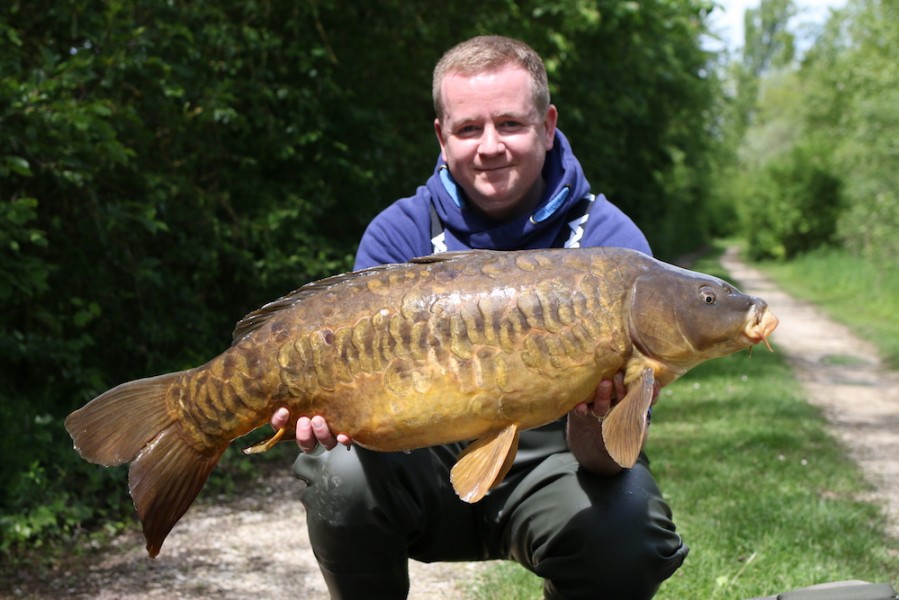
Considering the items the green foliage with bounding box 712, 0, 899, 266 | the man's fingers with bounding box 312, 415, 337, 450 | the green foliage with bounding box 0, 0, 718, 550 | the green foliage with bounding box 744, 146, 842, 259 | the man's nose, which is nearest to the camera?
the man's fingers with bounding box 312, 415, 337, 450

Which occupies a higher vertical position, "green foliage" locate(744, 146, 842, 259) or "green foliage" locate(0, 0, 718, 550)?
"green foliage" locate(0, 0, 718, 550)

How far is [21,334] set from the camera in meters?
4.02

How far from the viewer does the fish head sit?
2.00m

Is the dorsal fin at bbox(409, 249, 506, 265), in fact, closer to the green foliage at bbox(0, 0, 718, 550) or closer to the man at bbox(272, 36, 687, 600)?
the man at bbox(272, 36, 687, 600)

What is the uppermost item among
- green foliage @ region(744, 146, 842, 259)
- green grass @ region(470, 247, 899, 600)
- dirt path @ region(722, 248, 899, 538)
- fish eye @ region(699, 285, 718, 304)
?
fish eye @ region(699, 285, 718, 304)

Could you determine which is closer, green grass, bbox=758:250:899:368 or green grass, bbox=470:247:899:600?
green grass, bbox=470:247:899:600

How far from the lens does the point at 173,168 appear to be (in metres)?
5.27

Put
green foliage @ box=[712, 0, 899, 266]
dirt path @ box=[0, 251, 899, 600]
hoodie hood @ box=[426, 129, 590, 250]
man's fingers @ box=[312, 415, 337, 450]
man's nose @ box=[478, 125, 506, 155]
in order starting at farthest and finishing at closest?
green foliage @ box=[712, 0, 899, 266]
dirt path @ box=[0, 251, 899, 600]
hoodie hood @ box=[426, 129, 590, 250]
man's nose @ box=[478, 125, 506, 155]
man's fingers @ box=[312, 415, 337, 450]

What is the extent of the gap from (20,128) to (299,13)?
2.84 metres

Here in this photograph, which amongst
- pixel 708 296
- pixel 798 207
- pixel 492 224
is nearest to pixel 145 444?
pixel 492 224

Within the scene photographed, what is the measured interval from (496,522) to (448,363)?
66cm

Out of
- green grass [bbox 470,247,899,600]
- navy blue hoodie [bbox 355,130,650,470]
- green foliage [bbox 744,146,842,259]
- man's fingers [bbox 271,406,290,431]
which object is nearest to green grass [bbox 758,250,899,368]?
green foliage [bbox 744,146,842,259]

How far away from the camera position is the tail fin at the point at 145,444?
6.67ft

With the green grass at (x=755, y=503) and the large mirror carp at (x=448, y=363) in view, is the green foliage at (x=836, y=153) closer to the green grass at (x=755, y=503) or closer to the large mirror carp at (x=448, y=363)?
the green grass at (x=755, y=503)
